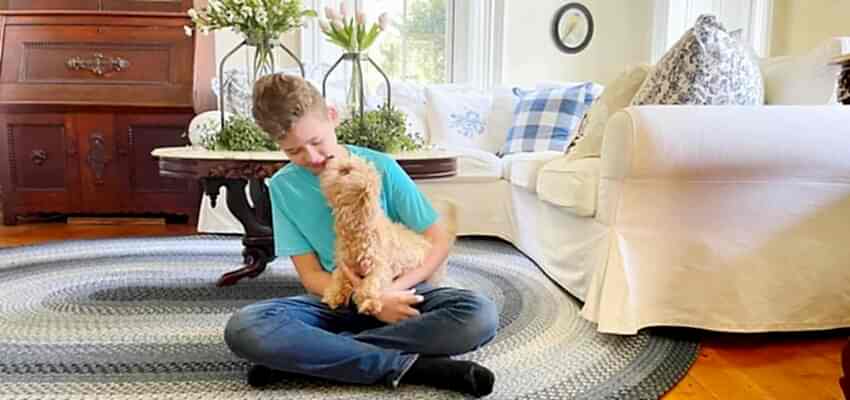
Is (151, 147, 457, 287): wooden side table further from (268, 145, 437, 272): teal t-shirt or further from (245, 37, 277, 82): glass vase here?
(268, 145, 437, 272): teal t-shirt

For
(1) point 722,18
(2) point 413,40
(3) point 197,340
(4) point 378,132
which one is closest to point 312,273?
(3) point 197,340

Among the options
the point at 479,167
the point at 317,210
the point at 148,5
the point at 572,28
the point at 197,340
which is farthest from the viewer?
the point at 572,28

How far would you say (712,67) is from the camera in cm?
196

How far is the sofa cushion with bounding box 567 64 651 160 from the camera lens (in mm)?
2328

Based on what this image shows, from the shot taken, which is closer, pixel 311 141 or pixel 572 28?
pixel 311 141

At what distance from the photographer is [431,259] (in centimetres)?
147

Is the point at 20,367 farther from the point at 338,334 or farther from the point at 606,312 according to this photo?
the point at 606,312

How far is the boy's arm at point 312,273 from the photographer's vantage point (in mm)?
1467

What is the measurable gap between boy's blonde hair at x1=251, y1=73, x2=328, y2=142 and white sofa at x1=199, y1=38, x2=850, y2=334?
33.2 inches

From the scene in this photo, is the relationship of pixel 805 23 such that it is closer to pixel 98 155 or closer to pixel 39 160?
pixel 98 155

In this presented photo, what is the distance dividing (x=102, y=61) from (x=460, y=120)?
2137 millimetres

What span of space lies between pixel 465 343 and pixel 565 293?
3.17 ft

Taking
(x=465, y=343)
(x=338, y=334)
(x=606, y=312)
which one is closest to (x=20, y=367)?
(x=338, y=334)

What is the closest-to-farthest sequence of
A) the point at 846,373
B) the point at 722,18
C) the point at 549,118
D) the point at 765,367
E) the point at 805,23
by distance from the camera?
the point at 846,373 < the point at 765,367 < the point at 805,23 < the point at 549,118 < the point at 722,18
